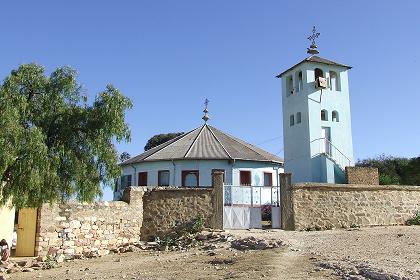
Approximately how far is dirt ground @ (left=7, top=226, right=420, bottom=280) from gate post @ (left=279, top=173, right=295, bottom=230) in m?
1.23

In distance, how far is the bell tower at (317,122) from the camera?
26672 mm

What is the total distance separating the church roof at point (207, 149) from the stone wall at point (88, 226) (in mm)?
9884

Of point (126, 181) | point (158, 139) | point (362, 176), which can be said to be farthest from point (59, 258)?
point (158, 139)

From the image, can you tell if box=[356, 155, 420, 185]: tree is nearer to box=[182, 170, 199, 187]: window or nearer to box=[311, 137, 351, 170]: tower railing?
box=[311, 137, 351, 170]: tower railing

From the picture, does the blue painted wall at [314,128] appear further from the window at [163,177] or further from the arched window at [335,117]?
the window at [163,177]

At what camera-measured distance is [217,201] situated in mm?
20328

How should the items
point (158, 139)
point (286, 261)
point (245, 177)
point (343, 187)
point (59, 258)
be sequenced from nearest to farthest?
point (286, 261)
point (59, 258)
point (343, 187)
point (245, 177)
point (158, 139)

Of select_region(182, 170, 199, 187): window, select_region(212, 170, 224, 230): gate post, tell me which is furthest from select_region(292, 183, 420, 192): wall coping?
select_region(182, 170, 199, 187): window

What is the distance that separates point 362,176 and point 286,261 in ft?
37.4

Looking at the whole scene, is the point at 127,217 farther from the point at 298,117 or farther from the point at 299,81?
the point at 299,81

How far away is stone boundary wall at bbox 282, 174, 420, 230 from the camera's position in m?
20.4

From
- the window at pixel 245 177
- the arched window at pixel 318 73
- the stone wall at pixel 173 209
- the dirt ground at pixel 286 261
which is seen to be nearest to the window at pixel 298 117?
the arched window at pixel 318 73

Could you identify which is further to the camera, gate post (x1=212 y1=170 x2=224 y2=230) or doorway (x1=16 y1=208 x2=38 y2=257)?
gate post (x1=212 y1=170 x2=224 y2=230)

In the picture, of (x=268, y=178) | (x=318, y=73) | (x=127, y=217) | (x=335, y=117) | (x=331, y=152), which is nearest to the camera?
(x=127, y=217)
